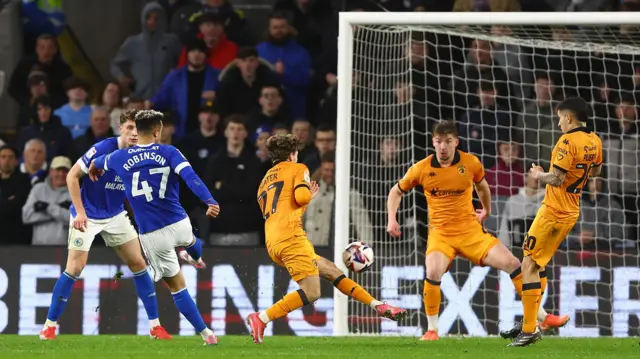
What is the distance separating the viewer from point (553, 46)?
12.6 metres

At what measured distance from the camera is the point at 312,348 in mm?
9711

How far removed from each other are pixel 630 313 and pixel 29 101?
7.08 meters

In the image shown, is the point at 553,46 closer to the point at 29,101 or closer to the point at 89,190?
the point at 89,190

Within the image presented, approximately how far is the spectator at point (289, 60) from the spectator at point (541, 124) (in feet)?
8.29

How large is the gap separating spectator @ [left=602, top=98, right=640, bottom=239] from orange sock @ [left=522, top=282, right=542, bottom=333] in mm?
3450

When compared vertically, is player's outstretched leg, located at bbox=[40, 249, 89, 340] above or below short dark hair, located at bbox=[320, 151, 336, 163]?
below

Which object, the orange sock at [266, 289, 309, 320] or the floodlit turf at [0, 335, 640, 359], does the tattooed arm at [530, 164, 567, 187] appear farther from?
the orange sock at [266, 289, 309, 320]

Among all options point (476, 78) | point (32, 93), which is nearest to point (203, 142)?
point (32, 93)

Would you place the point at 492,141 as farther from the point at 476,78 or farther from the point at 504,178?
the point at 476,78

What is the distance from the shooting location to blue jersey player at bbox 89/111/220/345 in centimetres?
962

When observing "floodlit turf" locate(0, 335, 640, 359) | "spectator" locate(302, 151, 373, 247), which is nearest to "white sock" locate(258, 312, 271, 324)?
"floodlit turf" locate(0, 335, 640, 359)

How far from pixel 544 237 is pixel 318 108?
5.06m

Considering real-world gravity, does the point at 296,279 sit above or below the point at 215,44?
below

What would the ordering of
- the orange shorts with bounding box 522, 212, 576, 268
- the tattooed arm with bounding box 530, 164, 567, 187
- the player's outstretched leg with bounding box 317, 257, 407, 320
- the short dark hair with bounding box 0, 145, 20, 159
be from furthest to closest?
the short dark hair with bounding box 0, 145, 20, 159
the player's outstretched leg with bounding box 317, 257, 407, 320
the orange shorts with bounding box 522, 212, 576, 268
the tattooed arm with bounding box 530, 164, 567, 187
